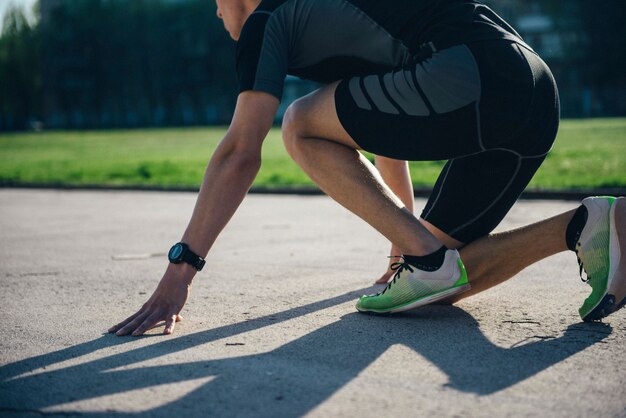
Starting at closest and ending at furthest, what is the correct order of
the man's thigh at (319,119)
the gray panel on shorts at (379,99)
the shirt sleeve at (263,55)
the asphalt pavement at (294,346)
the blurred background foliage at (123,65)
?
the asphalt pavement at (294,346) → the shirt sleeve at (263,55) → the gray panel on shorts at (379,99) → the man's thigh at (319,119) → the blurred background foliage at (123,65)

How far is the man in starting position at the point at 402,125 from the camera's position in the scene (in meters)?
2.97

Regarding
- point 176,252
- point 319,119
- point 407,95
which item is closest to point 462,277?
point 407,95

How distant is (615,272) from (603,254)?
0.33 ft

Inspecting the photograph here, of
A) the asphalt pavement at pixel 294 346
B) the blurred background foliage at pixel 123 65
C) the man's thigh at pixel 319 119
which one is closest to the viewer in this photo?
the asphalt pavement at pixel 294 346

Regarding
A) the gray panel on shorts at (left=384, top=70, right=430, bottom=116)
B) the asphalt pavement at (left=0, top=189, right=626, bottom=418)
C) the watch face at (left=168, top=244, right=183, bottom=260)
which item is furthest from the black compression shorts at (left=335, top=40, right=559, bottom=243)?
the watch face at (left=168, top=244, right=183, bottom=260)

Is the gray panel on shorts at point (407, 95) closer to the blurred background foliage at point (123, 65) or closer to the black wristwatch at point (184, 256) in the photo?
the black wristwatch at point (184, 256)

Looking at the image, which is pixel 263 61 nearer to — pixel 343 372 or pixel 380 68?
pixel 380 68

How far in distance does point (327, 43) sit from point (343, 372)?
49.0 inches

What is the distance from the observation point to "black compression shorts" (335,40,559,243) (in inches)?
117

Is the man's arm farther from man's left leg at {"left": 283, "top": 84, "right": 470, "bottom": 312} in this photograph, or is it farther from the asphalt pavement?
man's left leg at {"left": 283, "top": 84, "right": 470, "bottom": 312}

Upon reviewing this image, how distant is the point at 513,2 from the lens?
63625 mm

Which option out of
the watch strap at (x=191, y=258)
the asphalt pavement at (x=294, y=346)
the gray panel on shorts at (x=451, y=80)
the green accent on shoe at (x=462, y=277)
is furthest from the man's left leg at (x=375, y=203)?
the watch strap at (x=191, y=258)

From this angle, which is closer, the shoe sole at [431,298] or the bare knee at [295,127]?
the shoe sole at [431,298]

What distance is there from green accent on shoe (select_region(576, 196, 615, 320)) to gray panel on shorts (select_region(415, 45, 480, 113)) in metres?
Answer: 0.66
